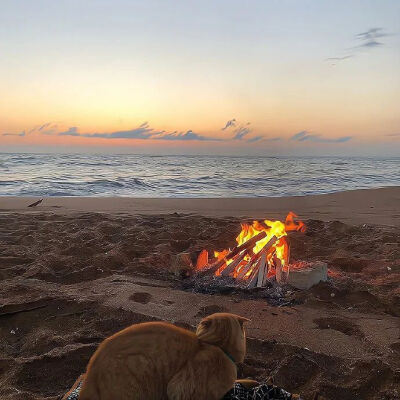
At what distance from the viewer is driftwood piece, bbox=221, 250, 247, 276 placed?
18.9 ft

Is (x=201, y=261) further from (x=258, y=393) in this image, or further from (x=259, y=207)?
(x=259, y=207)

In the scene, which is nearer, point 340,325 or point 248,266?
point 340,325

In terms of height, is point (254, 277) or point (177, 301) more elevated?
point (254, 277)

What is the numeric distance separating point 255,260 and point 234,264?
1.03 feet

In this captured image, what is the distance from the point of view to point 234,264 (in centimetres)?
584

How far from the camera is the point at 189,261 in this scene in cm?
599

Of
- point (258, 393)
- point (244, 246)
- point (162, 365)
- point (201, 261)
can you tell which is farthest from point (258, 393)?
point (201, 261)

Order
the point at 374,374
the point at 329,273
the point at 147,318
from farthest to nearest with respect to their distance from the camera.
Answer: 1. the point at 329,273
2. the point at 147,318
3. the point at 374,374

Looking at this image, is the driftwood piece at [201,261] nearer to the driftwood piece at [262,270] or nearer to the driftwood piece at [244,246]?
the driftwood piece at [244,246]

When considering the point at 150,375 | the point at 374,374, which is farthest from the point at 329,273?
the point at 150,375

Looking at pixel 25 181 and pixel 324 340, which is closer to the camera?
pixel 324 340

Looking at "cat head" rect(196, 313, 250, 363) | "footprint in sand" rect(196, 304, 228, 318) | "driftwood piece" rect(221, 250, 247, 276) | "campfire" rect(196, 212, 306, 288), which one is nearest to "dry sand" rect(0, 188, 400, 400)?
"footprint in sand" rect(196, 304, 228, 318)

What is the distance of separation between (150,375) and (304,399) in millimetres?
1571

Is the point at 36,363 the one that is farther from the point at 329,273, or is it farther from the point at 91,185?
the point at 91,185
